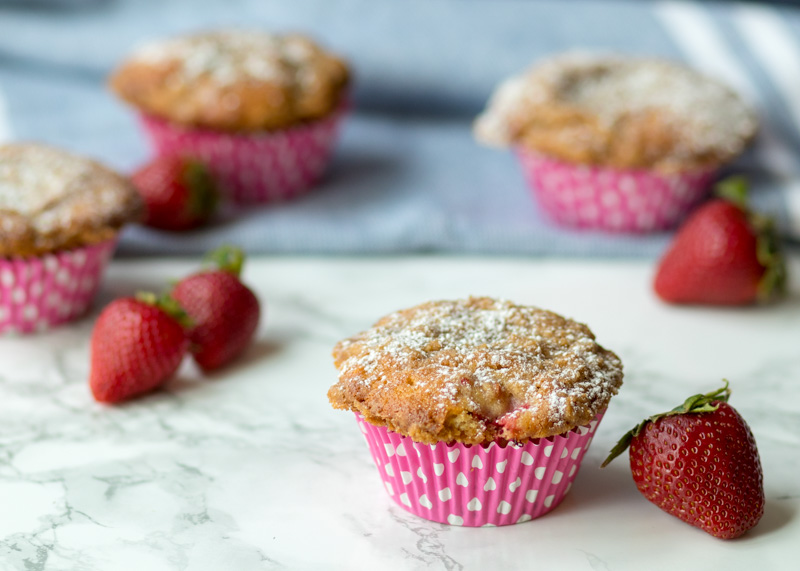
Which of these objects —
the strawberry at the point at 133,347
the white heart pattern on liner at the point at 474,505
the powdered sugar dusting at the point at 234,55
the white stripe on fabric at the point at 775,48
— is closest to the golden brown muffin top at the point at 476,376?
the white heart pattern on liner at the point at 474,505

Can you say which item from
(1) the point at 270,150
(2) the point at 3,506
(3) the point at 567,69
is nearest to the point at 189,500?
(2) the point at 3,506

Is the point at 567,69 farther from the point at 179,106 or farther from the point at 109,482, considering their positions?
the point at 109,482

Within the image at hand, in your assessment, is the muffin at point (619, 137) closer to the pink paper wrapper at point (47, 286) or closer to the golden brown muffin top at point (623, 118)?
the golden brown muffin top at point (623, 118)

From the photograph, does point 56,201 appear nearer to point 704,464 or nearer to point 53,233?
point 53,233

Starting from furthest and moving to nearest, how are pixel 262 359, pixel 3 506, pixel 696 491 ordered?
pixel 262 359
pixel 3 506
pixel 696 491

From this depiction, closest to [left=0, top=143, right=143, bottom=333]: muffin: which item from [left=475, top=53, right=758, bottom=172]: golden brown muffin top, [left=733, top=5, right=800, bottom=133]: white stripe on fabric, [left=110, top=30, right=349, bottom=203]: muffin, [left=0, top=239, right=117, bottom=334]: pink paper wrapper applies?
[left=0, top=239, right=117, bottom=334]: pink paper wrapper

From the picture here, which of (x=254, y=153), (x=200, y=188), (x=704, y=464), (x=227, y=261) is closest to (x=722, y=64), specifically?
(x=254, y=153)
